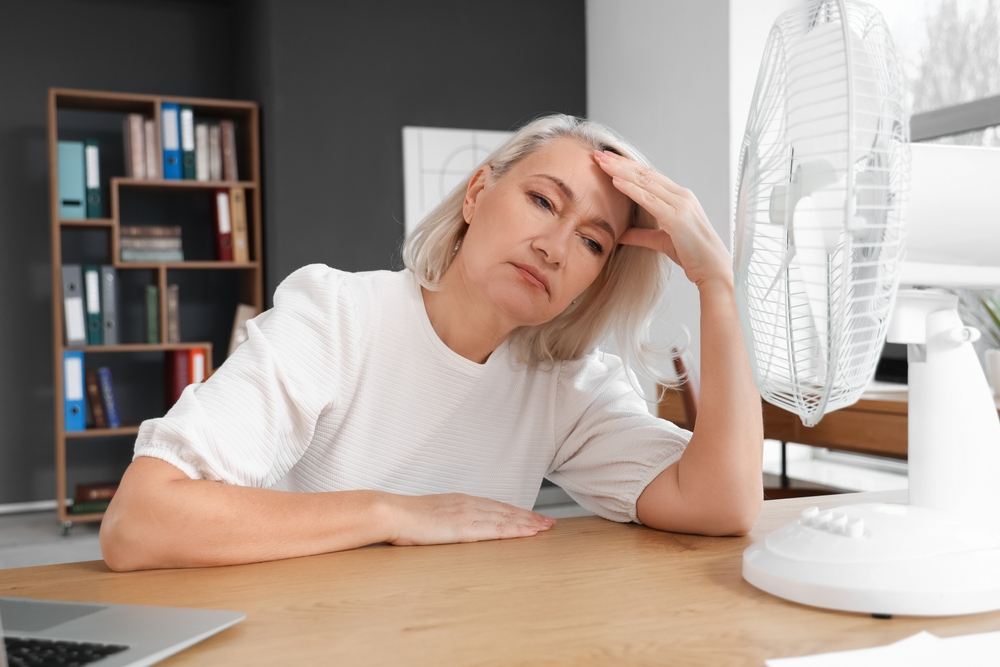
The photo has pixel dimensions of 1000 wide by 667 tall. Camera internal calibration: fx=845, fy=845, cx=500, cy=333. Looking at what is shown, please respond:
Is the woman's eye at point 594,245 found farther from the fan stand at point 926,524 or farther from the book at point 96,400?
the book at point 96,400

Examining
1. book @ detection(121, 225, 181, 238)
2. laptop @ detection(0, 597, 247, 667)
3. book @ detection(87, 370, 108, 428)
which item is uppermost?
book @ detection(121, 225, 181, 238)

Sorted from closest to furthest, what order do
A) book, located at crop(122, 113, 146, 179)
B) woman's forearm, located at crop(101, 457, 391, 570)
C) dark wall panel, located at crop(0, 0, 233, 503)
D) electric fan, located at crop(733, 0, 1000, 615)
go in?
electric fan, located at crop(733, 0, 1000, 615), woman's forearm, located at crop(101, 457, 391, 570), book, located at crop(122, 113, 146, 179), dark wall panel, located at crop(0, 0, 233, 503)

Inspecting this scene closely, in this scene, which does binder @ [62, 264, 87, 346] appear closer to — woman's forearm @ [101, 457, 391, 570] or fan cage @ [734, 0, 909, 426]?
woman's forearm @ [101, 457, 391, 570]

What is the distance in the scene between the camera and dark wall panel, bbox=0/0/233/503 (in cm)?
417

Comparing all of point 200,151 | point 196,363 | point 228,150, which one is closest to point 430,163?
point 228,150

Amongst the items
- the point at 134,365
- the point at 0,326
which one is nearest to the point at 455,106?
the point at 134,365

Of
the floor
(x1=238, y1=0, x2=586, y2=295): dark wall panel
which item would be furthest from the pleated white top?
(x1=238, y1=0, x2=586, y2=295): dark wall panel

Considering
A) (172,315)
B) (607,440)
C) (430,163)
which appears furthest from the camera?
(430,163)

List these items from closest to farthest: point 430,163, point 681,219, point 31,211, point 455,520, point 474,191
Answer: point 455,520
point 681,219
point 474,191
point 31,211
point 430,163

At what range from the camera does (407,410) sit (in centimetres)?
124

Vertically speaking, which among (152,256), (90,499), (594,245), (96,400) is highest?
(152,256)

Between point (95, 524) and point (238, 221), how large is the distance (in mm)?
→ 1581

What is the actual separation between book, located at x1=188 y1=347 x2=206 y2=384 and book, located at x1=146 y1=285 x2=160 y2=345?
175 mm

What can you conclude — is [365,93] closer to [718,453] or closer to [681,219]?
[681,219]
